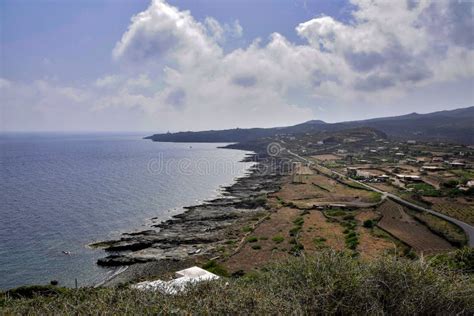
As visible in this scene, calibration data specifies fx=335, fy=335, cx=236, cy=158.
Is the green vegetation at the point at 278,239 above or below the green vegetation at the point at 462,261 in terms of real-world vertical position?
below

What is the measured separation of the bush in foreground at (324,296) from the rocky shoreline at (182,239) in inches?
717

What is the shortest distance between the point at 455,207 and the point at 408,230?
9825 mm

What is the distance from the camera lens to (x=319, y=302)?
34.4ft

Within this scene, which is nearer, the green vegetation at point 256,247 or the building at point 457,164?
the green vegetation at point 256,247

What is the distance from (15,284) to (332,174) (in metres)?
62.4

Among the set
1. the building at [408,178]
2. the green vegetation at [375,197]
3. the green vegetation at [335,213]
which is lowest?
the green vegetation at [335,213]

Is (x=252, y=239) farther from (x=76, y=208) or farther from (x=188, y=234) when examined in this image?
(x=76, y=208)

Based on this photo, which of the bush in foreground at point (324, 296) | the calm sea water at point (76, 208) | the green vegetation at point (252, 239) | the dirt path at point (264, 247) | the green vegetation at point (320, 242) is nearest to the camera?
the bush in foreground at point (324, 296)

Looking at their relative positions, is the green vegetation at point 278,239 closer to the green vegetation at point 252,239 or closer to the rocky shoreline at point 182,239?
the green vegetation at point 252,239

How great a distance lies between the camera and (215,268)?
2736 cm

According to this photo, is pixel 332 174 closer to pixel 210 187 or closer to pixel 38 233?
pixel 210 187

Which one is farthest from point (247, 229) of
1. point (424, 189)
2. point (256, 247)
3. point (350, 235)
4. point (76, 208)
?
point (424, 189)

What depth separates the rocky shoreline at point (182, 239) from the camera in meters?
30.6

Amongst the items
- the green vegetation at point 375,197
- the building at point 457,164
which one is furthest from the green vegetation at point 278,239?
the building at point 457,164
